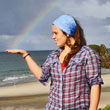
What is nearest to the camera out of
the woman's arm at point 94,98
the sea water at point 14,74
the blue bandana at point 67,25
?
the woman's arm at point 94,98

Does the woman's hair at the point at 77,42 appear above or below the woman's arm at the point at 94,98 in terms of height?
above

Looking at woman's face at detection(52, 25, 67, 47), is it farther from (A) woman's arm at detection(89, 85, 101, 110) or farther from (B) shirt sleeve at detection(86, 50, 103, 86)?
(A) woman's arm at detection(89, 85, 101, 110)

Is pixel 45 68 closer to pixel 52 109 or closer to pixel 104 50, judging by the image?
pixel 52 109

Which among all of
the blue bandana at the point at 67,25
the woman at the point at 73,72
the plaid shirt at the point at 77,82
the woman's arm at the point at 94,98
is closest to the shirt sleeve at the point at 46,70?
the woman at the point at 73,72

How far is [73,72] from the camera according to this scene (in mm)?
2809

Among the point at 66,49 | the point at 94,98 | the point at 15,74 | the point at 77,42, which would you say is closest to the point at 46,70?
the point at 66,49

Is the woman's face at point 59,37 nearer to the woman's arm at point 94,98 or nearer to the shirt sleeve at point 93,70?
the shirt sleeve at point 93,70

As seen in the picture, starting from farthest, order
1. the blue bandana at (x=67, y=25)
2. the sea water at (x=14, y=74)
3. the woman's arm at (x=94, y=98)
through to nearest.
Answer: the sea water at (x=14, y=74), the blue bandana at (x=67, y=25), the woman's arm at (x=94, y=98)

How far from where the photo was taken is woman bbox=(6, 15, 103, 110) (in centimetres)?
280

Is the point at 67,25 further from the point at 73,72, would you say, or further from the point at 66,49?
the point at 73,72

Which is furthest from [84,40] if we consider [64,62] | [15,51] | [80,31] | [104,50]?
[104,50]

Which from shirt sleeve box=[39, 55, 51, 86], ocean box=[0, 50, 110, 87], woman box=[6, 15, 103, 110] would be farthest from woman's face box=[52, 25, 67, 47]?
ocean box=[0, 50, 110, 87]

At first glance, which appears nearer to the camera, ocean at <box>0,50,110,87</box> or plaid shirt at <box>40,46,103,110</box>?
plaid shirt at <box>40,46,103,110</box>

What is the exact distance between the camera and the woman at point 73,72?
280 cm
